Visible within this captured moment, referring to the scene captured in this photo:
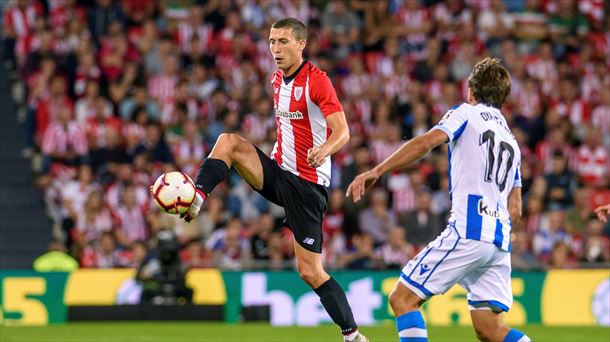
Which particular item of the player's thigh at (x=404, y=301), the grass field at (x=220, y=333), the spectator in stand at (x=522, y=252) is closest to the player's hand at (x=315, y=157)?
the player's thigh at (x=404, y=301)

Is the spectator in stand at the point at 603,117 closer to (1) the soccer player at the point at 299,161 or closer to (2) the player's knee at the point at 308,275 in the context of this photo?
(1) the soccer player at the point at 299,161

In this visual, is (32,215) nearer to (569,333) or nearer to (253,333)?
(253,333)

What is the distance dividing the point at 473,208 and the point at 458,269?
0.38 metres

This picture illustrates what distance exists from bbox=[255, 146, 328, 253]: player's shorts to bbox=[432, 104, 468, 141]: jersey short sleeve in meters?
1.92

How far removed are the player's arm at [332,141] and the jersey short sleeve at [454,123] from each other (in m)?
1.03

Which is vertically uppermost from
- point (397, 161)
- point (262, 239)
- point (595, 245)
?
point (397, 161)

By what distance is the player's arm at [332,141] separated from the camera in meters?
8.13

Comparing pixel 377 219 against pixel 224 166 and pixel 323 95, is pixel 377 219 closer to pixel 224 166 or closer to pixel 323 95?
pixel 323 95

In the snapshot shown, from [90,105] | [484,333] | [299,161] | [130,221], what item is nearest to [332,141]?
[299,161]

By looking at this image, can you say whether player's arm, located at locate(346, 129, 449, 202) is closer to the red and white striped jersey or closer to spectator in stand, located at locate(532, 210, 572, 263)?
the red and white striped jersey

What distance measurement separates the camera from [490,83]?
7.61 m

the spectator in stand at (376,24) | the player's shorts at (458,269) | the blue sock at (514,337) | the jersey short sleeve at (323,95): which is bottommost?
the blue sock at (514,337)

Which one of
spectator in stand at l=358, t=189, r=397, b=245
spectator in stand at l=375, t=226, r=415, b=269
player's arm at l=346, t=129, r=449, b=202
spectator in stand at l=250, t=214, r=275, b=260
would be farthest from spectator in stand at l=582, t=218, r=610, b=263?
player's arm at l=346, t=129, r=449, b=202

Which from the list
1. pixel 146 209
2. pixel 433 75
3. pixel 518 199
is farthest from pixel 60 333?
pixel 433 75
